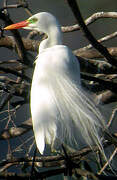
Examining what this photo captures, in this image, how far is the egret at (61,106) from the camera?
1.51 metres

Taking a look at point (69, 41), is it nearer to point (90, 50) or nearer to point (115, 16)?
point (90, 50)

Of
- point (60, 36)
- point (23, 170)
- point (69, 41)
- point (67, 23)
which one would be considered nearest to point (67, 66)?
point (60, 36)

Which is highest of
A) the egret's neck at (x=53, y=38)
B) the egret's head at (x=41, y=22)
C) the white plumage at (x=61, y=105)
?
the egret's head at (x=41, y=22)

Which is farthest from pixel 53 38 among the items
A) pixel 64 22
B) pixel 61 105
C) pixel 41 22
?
pixel 64 22

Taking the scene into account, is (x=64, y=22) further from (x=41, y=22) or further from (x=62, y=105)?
(x=62, y=105)

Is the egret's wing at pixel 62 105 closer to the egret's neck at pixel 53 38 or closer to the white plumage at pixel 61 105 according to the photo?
the white plumage at pixel 61 105

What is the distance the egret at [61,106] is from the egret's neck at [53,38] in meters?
0.05

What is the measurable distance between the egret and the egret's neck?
0.05 m

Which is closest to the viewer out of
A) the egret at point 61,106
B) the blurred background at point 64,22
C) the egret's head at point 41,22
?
the egret at point 61,106

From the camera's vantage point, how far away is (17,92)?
1897mm

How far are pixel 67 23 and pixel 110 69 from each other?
6.25 feet


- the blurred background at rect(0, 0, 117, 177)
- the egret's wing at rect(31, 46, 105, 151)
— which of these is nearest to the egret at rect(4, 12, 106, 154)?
the egret's wing at rect(31, 46, 105, 151)

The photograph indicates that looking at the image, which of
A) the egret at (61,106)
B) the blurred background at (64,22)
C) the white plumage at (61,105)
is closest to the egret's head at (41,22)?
the egret at (61,106)

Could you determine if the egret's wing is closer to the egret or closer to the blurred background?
the egret
